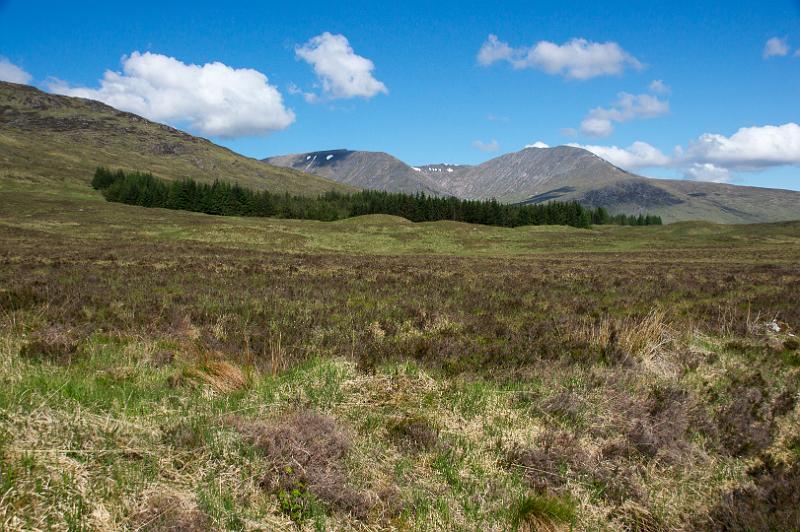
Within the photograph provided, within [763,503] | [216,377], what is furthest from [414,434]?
[763,503]

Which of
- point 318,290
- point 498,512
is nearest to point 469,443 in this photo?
Answer: point 498,512

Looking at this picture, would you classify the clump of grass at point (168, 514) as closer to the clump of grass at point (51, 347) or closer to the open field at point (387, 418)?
the open field at point (387, 418)

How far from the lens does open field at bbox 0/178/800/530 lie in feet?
13.3

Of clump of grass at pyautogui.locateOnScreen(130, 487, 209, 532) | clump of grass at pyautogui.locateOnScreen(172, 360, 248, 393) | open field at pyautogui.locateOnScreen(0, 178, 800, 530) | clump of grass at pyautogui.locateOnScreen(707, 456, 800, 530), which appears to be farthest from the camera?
clump of grass at pyautogui.locateOnScreen(172, 360, 248, 393)

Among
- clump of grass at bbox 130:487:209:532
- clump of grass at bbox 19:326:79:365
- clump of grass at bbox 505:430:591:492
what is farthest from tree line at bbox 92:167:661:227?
clump of grass at bbox 130:487:209:532

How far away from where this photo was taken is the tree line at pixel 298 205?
372ft

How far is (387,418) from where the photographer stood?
584 cm

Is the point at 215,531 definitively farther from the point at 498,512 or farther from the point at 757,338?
the point at 757,338

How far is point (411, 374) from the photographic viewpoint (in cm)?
744

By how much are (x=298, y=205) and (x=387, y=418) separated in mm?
131265

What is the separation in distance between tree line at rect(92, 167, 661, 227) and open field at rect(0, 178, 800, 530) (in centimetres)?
10820

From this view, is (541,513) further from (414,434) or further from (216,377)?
(216,377)

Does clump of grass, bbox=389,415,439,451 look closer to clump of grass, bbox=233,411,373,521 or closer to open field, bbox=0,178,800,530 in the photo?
open field, bbox=0,178,800,530

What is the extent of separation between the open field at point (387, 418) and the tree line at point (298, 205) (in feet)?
→ 355
